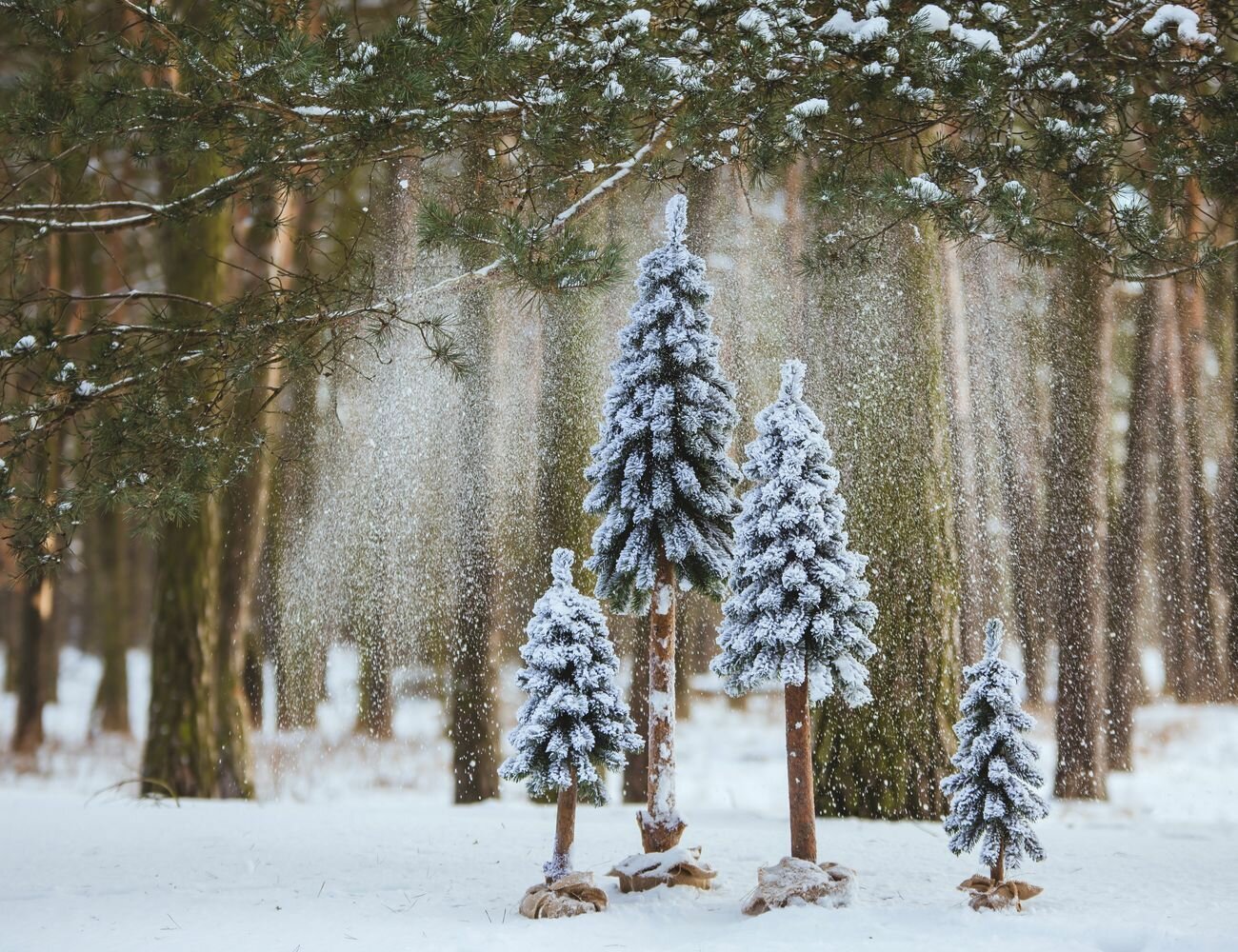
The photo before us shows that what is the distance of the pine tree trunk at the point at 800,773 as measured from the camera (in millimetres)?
5766

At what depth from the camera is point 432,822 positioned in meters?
8.95

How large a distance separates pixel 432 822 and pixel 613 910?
145 inches

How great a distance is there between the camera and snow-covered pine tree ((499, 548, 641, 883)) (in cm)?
581

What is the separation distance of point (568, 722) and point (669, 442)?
5.83 feet

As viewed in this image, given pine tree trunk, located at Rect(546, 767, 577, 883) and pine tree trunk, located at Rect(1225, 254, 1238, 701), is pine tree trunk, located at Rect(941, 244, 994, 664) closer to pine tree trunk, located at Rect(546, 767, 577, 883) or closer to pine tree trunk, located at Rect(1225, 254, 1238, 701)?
pine tree trunk, located at Rect(1225, 254, 1238, 701)

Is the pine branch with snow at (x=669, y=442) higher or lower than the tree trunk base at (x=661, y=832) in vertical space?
higher

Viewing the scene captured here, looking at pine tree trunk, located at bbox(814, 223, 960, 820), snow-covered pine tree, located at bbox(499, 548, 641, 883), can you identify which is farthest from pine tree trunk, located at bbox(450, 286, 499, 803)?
snow-covered pine tree, located at bbox(499, 548, 641, 883)

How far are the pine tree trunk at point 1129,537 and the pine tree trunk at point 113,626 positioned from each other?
13115 mm

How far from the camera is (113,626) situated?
14.9 meters

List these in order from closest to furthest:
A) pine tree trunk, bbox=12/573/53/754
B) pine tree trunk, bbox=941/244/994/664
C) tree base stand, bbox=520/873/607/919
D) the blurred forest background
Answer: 1. tree base stand, bbox=520/873/607/919
2. the blurred forest background
3. pine tree trunk, bbox=941/244/994/664
4. pine tree trunk, bbox=12/573/53/754

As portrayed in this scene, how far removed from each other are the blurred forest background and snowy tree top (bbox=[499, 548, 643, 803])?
256cm

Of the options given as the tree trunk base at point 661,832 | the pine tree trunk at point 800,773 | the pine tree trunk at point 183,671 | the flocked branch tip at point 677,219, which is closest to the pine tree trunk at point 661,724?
the tree trunk base at point 661,832

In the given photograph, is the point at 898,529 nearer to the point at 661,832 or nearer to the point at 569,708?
the point at 661,832

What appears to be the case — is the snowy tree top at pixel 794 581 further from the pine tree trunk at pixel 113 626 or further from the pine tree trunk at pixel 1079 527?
the pine tree trunk at pixel 113 626
